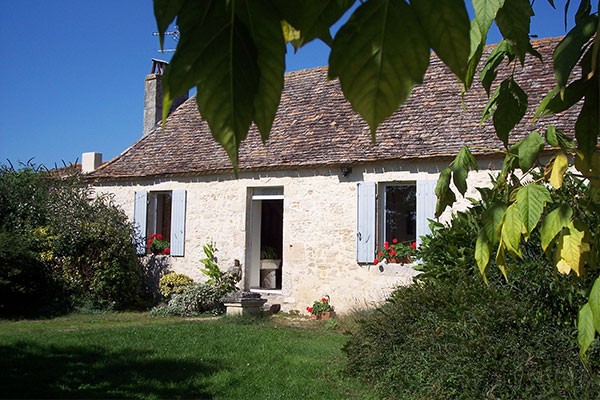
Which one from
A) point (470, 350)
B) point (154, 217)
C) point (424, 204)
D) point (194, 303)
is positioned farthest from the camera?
point (154, 217)

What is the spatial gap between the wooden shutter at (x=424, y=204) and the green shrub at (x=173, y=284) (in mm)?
5019

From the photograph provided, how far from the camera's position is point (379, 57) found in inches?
23.2

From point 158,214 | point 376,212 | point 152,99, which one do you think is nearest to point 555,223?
point 376,212

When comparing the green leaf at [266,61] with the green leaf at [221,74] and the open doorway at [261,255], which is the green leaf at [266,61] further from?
the open doorway at [261,255]

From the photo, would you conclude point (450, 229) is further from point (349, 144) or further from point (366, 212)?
point (349, 144)

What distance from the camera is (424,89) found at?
38.3 feet

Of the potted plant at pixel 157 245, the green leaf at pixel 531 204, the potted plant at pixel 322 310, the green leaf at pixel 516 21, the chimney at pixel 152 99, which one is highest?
the chimney at pixel 152 99

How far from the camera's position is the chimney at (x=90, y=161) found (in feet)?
48.7

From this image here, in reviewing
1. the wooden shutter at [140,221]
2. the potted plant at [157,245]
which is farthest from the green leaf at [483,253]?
the wooden shutter at [140,221]

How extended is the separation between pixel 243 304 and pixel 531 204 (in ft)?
30.2

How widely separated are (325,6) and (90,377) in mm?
6125

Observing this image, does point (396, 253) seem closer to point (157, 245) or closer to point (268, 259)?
point (268, 259)

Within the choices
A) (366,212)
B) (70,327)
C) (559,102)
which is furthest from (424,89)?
(559,102)

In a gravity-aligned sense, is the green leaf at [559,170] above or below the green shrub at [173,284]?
above
